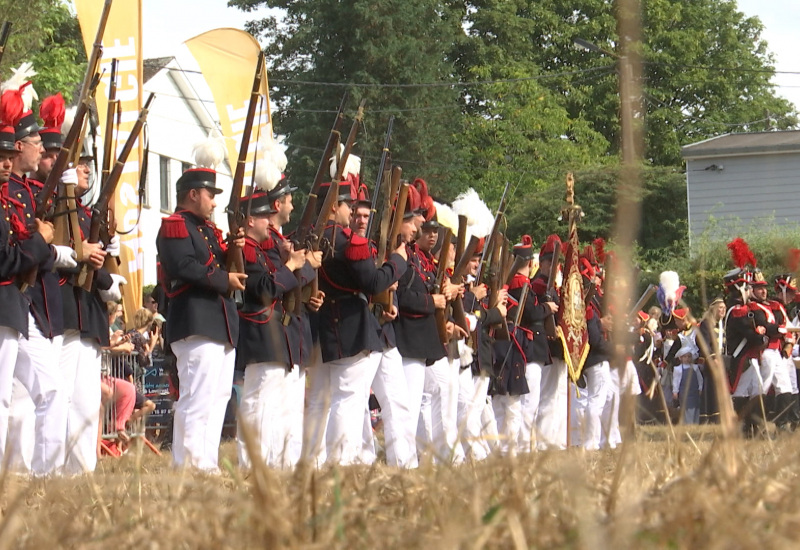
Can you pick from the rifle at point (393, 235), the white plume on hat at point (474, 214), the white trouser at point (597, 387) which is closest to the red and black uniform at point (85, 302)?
the rifle at point (393, 235)

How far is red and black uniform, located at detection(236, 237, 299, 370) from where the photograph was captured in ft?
24.0

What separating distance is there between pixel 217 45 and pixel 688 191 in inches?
1066

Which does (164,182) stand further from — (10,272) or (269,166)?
(10,272)

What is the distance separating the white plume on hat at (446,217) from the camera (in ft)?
33.6

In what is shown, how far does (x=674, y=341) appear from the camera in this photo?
18734 mm

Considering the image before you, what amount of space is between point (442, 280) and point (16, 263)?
3875mm

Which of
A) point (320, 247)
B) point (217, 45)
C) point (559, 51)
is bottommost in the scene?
point (320, 247)

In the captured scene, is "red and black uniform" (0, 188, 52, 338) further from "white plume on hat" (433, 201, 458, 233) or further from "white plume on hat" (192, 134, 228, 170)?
"white plume on hat" (433, 201, 458, 233)

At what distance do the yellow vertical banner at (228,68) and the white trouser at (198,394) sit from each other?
3.75 metres

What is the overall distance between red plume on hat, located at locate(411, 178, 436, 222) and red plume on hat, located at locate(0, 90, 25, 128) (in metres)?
3.32

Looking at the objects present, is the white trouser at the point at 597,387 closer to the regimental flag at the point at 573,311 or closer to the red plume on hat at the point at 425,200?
the regimental flag at the point at 573,311


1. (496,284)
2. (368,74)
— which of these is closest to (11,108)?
(496,284)

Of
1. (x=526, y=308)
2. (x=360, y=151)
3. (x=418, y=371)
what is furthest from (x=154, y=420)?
(x=360, y=151)

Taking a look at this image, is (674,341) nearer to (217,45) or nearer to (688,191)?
(217,45)
